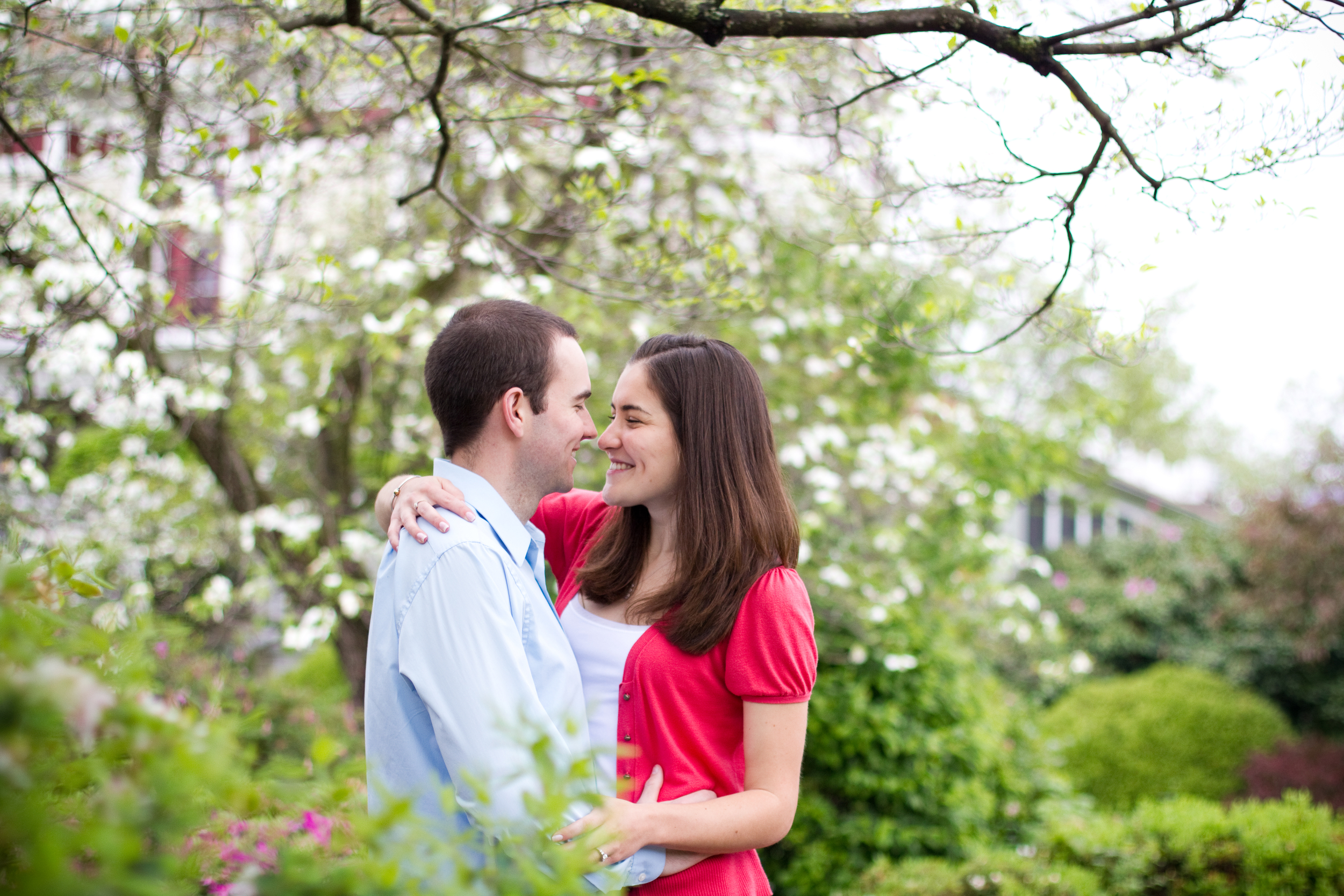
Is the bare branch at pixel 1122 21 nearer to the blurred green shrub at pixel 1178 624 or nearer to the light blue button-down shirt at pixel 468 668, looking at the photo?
the light blue button-down shirt at pixel 468 668

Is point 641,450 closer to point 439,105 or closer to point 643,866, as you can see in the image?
point 643,866

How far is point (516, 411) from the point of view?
212cm

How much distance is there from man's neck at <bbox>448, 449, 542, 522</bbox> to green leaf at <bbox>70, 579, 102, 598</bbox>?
2.89 ft

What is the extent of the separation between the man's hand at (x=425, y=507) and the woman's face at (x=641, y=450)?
37 cm

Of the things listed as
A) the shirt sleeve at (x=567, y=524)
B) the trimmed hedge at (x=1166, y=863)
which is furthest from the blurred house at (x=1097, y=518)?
the shirt sleeve at (x=567, y=524)

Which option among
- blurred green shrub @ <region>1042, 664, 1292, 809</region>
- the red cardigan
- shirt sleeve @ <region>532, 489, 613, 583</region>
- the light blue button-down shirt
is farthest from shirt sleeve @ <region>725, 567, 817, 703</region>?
blurred green shrub @ <region>1042, 664, 1292, 809</region>

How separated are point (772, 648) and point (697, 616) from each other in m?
0.18

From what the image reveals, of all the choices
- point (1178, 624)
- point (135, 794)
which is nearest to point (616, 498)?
point (135, 794)

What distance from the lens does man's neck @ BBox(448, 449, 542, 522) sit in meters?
2.14

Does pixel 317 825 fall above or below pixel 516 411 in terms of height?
below

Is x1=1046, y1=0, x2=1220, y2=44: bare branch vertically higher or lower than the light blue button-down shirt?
higher

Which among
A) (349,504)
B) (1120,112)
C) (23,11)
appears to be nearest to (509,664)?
(1120,112)

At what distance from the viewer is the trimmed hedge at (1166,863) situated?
14.2 feet

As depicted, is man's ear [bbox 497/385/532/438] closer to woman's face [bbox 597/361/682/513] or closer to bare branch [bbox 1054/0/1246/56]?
woman's face [bbox 597/361/682/513]
